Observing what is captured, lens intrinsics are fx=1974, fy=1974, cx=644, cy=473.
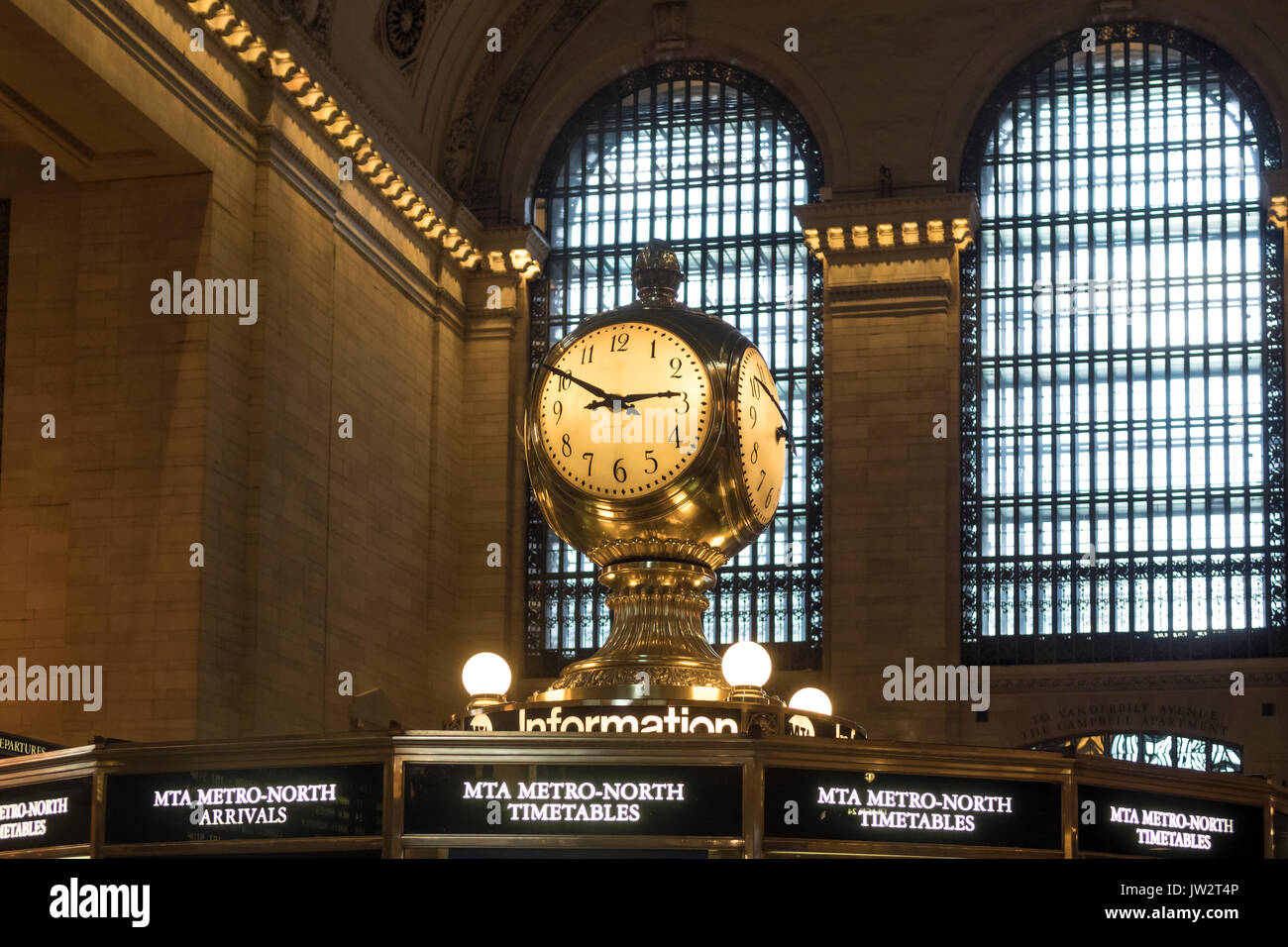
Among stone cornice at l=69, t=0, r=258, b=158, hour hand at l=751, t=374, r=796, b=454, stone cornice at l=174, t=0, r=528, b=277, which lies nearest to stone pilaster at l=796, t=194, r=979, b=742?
stone cornice at l=174, t=0, r=528, b=277

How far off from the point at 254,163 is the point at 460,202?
18.7 ft

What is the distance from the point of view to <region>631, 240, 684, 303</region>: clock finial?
16.7ft

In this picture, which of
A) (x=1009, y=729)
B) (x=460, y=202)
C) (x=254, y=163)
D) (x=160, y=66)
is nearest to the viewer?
(x=160, y=66)

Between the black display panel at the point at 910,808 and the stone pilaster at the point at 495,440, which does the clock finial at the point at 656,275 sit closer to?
the black display panel at the point at 910,808

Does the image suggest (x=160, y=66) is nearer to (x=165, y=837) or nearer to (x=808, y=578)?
(x=808, y=578)

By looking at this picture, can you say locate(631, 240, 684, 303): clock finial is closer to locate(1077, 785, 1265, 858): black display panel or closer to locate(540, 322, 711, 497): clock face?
locate(540, 322, 711, 497): clock face

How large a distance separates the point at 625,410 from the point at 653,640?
0.55 m

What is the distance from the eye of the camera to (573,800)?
3.37m

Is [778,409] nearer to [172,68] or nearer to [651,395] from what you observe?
[651,395]

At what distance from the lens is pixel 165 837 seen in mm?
3561

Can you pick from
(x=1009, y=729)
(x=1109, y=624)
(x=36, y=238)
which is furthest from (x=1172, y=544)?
(x=36, y=238)

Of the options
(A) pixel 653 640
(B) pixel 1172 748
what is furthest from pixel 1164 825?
(B) pixel 1172 748

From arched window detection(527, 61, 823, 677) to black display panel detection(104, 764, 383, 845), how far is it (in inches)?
870

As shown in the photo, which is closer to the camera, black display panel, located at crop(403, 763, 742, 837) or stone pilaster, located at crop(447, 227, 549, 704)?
black display panel, located at crop(403, 763, 742, 837)
